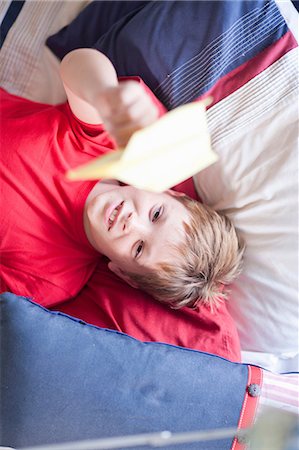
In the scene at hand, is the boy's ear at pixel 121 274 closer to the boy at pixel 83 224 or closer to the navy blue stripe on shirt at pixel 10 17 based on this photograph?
the boy at pixel 83 224

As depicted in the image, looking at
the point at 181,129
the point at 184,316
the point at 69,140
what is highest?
the point at 181,129

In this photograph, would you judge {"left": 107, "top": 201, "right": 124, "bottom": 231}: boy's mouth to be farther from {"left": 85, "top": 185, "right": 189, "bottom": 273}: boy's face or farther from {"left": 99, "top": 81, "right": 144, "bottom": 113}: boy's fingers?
{"left": 99, "top": 81, "right": 144, "bottom": 113}: boy's fingers

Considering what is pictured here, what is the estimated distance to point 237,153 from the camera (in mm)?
1093

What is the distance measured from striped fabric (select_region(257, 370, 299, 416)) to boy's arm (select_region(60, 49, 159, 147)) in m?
0.54

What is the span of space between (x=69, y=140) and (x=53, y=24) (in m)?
0.32

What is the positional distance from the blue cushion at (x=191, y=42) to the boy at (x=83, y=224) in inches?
2.8

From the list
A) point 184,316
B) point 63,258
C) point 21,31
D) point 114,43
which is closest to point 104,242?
point 63,258

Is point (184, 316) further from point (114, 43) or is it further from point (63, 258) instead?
point (114, 43)

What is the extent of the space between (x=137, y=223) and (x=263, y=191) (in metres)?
0.27

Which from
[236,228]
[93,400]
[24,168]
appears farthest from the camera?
[236,228]

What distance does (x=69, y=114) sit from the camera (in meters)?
1.05

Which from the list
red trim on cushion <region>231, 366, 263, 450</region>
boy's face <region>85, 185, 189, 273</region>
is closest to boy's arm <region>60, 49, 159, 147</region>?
boy's face <region>85, 185, 189, 273</region>

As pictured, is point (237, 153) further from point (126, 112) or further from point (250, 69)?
point (126, 112)

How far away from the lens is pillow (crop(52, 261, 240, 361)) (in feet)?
3.47
